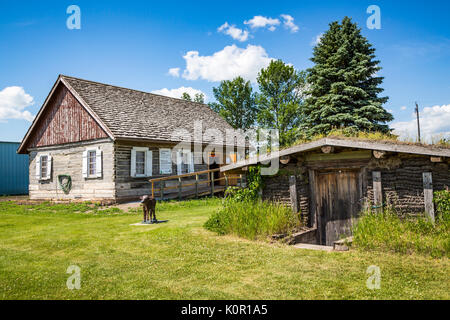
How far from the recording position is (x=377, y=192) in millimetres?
7484

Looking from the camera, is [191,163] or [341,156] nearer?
[341,156]

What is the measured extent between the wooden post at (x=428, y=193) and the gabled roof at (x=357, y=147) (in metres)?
0.61

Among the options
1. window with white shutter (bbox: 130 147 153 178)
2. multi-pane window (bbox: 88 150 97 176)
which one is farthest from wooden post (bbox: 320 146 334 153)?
multi-pane window (bbox: 88 150 97 176)

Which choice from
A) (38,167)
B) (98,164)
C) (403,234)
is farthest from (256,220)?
(38,167)

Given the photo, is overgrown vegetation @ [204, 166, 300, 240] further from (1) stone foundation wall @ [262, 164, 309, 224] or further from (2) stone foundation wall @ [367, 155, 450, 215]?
(2) stone foundation wall @ [367, 155, 450, 215]

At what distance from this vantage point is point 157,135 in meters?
18.3

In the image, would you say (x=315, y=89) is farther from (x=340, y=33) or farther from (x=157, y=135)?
(x=157, y=135)

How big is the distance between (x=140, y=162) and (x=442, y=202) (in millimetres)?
14631

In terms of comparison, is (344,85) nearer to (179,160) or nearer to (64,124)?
(179,160)

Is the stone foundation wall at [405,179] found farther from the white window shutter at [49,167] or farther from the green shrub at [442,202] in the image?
the white window shutter at [49,167]

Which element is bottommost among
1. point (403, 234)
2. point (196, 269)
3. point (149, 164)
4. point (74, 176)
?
point (196, 269)
